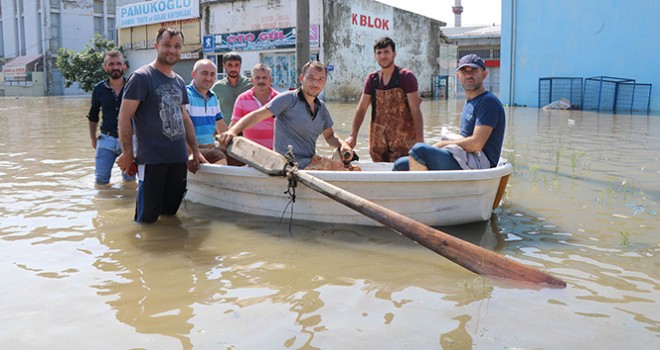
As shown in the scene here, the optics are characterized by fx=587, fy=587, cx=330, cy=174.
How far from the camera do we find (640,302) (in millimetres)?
3354

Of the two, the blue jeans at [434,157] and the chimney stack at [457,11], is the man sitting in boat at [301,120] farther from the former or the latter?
the chimney stack at [457,11]

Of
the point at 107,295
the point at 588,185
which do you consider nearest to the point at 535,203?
the point at 588,185

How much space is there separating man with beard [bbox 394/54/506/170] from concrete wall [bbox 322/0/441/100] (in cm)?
2427

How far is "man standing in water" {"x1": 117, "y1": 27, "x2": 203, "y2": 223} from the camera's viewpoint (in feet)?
15.6

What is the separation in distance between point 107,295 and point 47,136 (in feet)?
35.2

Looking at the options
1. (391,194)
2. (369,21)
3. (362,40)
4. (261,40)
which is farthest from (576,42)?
(391,194)

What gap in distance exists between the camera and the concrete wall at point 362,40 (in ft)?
95.0

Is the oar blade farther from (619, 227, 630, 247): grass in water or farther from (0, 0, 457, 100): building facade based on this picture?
(0, 0, 457, 100): building facade

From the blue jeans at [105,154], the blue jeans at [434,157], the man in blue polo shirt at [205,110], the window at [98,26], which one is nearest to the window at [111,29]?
the window at [98,26]

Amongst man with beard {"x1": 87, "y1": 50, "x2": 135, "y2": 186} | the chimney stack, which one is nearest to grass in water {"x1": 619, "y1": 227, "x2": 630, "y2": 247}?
man with beard {"x1": 87, "y1": 50, "x2": 135, "y2": 186}

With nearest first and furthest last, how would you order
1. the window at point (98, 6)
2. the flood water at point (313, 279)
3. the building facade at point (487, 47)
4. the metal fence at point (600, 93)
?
the flood water at point (313, 279) → the metal fence at point (600, 93) → the building facade at point (487, 47) → the window at point (98, 6)

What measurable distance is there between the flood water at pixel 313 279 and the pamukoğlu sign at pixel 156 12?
2960cm

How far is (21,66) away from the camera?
159 ft

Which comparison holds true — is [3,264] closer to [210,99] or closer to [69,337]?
[69,337]
